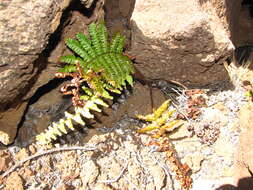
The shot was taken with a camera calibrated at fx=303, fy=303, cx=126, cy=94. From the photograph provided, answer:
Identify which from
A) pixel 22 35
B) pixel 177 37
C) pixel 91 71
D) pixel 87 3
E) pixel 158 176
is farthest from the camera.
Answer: pixel 158 176

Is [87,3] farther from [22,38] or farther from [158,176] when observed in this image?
[158,176]

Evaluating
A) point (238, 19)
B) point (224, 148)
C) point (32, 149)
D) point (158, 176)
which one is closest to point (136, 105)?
point (158, 176)

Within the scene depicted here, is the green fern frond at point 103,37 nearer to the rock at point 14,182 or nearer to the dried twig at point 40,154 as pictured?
the dried twig at point 40,154

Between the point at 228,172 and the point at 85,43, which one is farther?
the point at 228,172

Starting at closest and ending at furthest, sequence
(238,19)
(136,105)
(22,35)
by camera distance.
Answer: (22,35) < (136,105) < (238,19)

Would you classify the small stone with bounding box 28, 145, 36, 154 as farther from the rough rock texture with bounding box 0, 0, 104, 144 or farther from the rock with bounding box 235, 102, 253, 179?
the rock with bounding box 235, 102, 253, 179

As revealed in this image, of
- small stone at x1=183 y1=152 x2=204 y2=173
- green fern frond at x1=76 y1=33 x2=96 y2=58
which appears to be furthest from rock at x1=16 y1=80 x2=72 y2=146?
small stone at x1=183 y1=152 x2=204 y2=173

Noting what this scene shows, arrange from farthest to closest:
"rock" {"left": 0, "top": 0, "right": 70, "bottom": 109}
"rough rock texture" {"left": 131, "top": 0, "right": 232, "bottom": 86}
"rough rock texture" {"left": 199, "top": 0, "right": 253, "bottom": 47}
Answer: "rough rock texture" {"left": 199, "top": 0, "right": 253, "bottom": 47} → "rough rock texture" {"left": 131, "top": 0, "right": 232, "bottom": 86} → "rock" {"left": 0, "top": 0, "right": 70, "bottom": 109}
